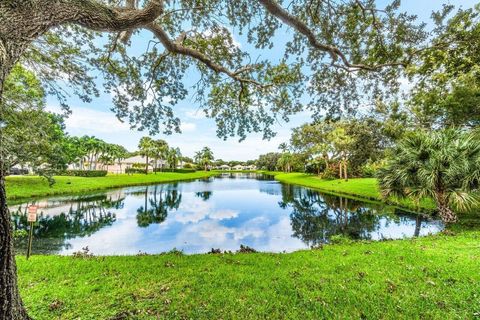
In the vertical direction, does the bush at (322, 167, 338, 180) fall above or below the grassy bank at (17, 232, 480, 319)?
above

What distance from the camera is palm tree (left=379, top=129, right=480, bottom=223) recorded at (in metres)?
7.78

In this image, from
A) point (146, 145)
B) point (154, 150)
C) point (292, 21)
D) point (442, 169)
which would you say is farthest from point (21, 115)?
point (154, 150)

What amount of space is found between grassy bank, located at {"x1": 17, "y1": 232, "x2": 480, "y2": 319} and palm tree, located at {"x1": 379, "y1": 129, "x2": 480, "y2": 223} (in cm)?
325

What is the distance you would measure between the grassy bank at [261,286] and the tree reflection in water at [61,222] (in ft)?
10.3

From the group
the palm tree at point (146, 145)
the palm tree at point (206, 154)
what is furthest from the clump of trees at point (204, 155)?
the palm tree at point (146, 145)

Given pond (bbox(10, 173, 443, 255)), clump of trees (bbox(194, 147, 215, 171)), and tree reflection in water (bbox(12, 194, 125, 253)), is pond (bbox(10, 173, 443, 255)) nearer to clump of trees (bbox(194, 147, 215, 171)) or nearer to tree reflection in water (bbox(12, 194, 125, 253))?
tree reflection in water (bbox(12, 194, 125, 253))

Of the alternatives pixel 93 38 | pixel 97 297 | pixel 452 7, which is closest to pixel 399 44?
pixel 452 7

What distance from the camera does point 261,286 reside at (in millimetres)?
Result: 3768

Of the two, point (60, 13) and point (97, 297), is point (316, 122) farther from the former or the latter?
point (97, 297)

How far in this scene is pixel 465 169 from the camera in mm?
7688

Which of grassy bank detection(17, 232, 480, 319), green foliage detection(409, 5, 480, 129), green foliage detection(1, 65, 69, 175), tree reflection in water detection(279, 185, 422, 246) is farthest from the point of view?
tree reflection in water detection(279, 185, 422, 246)

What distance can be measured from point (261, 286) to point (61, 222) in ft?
37.8

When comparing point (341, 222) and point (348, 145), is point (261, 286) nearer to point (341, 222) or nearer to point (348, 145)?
point (341, 222)

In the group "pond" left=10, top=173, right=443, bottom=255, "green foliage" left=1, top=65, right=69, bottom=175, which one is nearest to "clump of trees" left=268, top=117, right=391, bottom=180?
"pond" left=10, top=173, right=443, bottom=255
